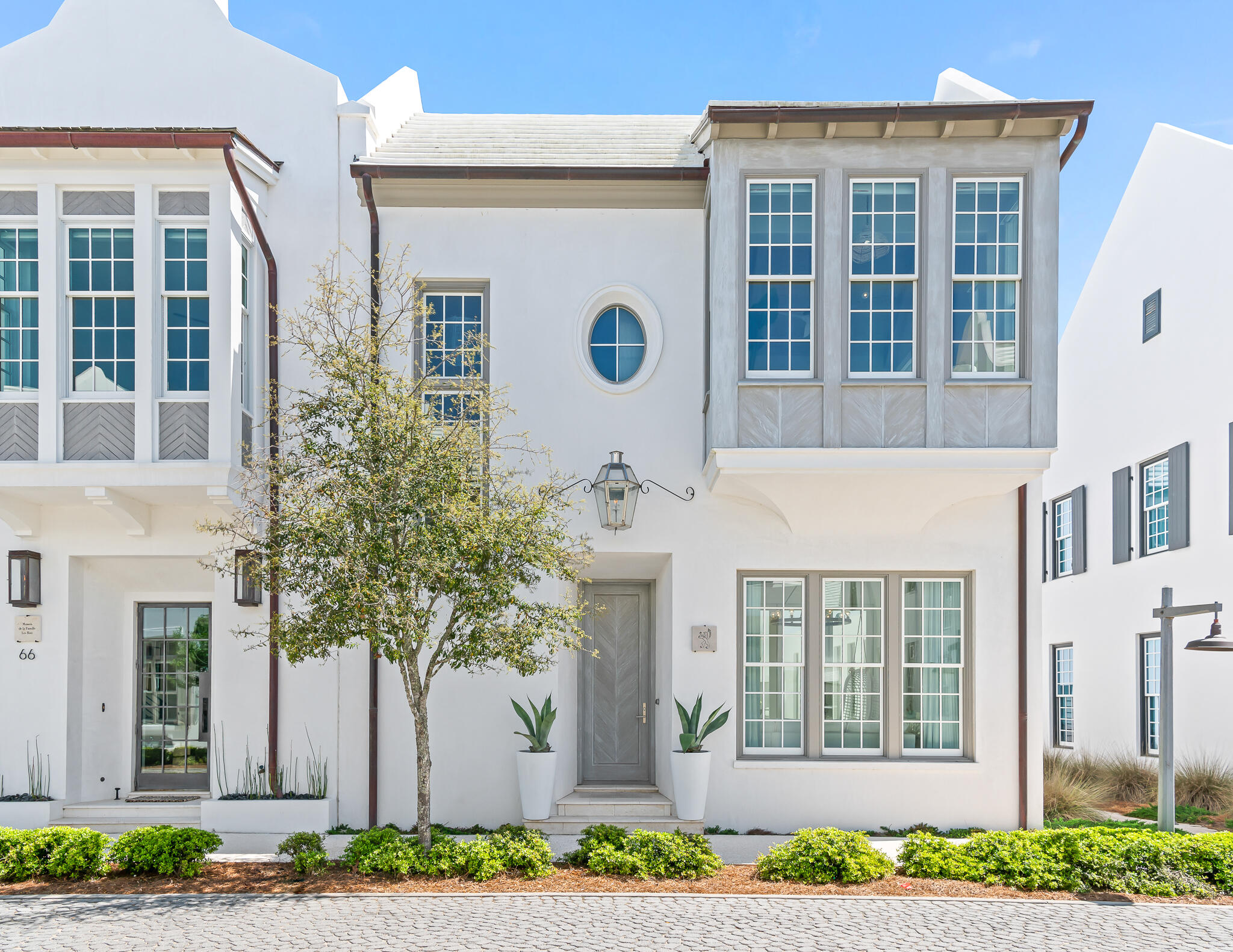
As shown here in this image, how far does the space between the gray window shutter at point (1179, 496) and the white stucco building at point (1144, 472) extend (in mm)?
25

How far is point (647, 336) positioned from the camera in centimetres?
1127

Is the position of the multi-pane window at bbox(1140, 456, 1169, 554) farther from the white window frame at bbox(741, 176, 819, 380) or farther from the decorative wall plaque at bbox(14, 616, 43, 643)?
the decorative wall plaque at bbox(14, 616, 43, 643)

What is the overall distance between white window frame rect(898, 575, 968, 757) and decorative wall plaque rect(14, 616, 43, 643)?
954 cm

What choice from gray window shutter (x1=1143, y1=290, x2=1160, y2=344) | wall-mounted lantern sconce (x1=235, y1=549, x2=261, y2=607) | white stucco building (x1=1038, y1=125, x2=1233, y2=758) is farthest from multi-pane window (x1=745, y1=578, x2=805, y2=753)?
gray window shutter (x1=1143, y1=290, x2=1160, y2=344)

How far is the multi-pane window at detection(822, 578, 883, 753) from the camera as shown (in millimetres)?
11078

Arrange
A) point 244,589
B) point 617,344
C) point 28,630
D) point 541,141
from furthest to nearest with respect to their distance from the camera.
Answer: point 541,141, point 617,344, point 28,630, point 244,589

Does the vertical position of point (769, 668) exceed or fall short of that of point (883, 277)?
it falls short

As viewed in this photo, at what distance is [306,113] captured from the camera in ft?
37.0

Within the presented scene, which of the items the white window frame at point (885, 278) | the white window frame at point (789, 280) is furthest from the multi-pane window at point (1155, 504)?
the white window frame at point (789, 280)

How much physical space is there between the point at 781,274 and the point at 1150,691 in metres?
10.1

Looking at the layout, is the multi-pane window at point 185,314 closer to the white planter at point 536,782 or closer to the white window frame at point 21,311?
the white window frame at point 21,311

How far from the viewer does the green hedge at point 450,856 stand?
849 cm

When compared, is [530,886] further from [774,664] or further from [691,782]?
[774,664]

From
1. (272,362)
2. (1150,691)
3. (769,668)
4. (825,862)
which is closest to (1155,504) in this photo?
(1150,691)
